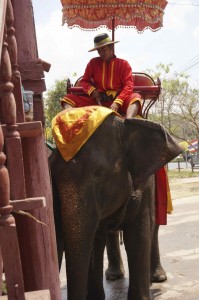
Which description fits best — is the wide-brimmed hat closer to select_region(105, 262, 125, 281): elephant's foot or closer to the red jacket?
the red jacket

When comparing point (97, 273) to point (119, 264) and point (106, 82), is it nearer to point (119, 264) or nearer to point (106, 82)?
point (119, 264)

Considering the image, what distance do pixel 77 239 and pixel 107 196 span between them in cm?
51

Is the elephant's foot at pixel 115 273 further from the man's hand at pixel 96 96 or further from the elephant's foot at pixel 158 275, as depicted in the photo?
the man's hand at pixel 96 96

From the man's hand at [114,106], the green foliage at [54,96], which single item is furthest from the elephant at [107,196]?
the green foliage at [54,96]

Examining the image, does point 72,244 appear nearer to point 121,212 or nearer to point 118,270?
point 121,212

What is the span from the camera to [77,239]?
411cm

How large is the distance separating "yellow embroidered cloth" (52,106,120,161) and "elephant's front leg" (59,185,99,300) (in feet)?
1.14

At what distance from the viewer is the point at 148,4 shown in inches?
265

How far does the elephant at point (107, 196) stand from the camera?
4.14 meters

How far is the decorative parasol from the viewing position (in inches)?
260

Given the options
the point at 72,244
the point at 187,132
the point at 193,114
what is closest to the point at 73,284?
the point at 72,244

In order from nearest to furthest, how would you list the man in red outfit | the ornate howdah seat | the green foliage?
the man in red outfit → the ornate howdah seat → the green foliage

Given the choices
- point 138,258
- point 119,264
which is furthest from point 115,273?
point 138,258

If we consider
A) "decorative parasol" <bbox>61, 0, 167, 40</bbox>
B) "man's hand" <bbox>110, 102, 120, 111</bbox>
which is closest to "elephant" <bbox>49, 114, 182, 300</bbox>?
"man's hand" <bbox>110, 102, 120, 111</bbox>
